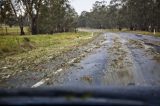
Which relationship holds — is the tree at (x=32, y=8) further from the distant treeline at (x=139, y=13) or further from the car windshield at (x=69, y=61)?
the distant treeline at (x=139, y=13)

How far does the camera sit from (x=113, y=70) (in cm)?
1215

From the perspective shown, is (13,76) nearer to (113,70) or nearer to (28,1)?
(113,70)

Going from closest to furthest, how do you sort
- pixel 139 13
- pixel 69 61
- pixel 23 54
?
1. pixel 69 61
2. pixel 23 54
3. pixel 139 13

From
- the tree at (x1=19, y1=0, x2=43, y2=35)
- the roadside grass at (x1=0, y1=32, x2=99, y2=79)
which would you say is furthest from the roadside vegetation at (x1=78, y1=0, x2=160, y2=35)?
the roadside grass at (x1=0, y1=32, x2=99, y2=79)

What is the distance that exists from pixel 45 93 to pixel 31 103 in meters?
0.49

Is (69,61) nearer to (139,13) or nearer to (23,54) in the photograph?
(23,54)

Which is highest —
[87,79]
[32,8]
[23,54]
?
[32,8]

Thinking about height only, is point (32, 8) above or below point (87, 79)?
above

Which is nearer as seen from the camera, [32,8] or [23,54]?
[23,54]

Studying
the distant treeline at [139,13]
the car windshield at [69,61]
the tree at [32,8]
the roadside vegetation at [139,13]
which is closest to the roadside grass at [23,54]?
the car windshield at [69,61]

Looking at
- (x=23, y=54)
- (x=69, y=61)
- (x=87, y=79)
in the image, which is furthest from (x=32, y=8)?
(x=87, y=79)

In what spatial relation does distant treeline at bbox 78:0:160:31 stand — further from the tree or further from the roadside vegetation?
the tree

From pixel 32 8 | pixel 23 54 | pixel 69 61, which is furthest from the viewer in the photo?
pixel 32 8

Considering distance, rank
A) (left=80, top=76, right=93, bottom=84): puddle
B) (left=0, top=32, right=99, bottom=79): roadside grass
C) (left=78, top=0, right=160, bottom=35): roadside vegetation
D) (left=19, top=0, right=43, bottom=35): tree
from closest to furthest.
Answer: (left=80, top=76, right=93, bottom=84): puddle
(left=0, top=32, right=99, bottom=79): roadside grass
(left=19, top=0, right=43, bottom=35): tree
(left=78, top=0, right=160, bottom=35): roadside vegetation
